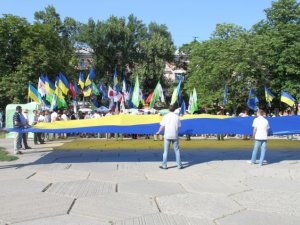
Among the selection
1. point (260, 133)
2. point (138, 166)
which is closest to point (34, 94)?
point (138, 166)

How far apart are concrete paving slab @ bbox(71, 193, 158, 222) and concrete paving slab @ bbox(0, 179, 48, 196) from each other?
4.88ft

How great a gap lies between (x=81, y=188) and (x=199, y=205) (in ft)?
8.99

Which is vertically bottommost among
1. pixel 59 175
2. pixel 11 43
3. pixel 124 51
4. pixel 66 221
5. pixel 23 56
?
pixel 66 221

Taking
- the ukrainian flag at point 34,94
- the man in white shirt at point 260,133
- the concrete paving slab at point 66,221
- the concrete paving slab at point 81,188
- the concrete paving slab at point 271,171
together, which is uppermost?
the ukrainian flag at point 34,94

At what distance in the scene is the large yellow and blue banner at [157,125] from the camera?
13.5m

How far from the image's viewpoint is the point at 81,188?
917 cm

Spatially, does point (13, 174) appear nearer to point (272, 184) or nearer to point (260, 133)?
point (272, 184)

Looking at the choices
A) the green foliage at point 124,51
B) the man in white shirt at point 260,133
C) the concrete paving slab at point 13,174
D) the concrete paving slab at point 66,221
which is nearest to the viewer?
the concrete paving slab at point 66,221

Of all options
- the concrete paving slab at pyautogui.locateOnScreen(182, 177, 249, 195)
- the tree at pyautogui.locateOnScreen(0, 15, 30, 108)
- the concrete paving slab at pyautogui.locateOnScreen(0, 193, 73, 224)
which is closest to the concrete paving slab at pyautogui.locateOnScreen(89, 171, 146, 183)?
the concrete paving slab at pyautogui.locateOnScreen(182, 177, 249, 195)

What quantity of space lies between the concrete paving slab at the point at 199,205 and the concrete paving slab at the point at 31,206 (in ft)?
5.66

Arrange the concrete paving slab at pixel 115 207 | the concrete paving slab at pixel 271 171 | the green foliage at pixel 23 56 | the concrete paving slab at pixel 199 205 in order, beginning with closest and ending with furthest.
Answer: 1. the concrete paving slab at pixel 115 207
2. the concrete paving slab at pixel 199 205
3. the concrete paving slab at pixel 271 171
4. the green foliage at pixel 23 56

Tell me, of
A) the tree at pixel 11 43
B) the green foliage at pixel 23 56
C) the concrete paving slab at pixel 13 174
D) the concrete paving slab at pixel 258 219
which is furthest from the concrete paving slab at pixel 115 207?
the tree at pixel 11 43

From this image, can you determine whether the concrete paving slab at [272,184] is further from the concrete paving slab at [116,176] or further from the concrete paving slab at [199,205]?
the concrete paving slab at [116,176]

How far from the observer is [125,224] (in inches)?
255
